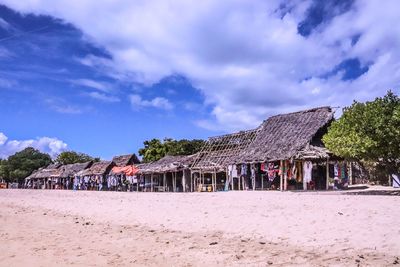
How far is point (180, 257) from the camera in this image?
694 cm

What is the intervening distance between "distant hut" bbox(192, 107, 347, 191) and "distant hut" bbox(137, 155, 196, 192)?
1.99 metres

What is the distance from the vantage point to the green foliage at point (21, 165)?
233 ft

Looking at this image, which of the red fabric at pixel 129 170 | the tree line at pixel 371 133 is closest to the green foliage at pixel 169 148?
the red fabric at pixel 129 170

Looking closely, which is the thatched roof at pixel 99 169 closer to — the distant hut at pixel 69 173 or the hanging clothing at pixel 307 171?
the distant hut at pixel 69 173

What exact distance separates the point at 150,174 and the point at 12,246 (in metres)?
29.8

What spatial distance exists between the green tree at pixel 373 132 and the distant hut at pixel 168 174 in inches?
670

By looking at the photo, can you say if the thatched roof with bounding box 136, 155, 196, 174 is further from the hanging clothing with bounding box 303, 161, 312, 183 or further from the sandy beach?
the sandy beach

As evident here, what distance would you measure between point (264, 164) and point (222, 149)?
7135 mm

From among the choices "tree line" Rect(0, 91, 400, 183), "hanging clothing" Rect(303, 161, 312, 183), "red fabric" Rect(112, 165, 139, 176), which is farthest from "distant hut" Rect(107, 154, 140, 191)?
"tree line" Rect(0, 91, 400, 183)

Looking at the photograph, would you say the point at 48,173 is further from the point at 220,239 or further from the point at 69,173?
the point at 220,239

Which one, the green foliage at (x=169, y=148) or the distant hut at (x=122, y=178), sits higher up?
the green foliage at (x=169, y=148)

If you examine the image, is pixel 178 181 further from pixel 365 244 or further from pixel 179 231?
pixel 365 244

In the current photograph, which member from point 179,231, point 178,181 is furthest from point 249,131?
point 179,231

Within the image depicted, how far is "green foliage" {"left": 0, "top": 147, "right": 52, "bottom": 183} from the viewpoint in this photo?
71.0 metres
